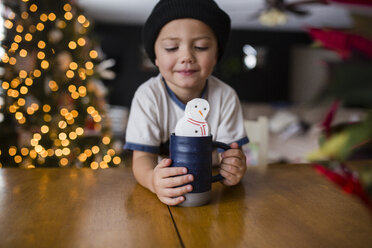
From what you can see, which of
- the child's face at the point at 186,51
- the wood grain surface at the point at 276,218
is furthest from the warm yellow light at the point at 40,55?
the wood grain surface at the point at 276,218

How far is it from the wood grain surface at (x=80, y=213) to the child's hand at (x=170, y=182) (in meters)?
0.02

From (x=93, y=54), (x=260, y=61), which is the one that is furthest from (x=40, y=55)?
(x=260, y=61)

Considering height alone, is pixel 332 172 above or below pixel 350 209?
above

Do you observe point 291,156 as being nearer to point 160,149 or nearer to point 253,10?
point 160,149

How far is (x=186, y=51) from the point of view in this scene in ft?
2.50

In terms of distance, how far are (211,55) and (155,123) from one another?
0.25m

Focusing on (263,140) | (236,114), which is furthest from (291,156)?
(236,114)

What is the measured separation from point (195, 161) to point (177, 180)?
0.17 ft

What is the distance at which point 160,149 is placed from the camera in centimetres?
93

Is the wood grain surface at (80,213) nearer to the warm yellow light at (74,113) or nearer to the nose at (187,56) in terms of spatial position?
the nose at (187,56)

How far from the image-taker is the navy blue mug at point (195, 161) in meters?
0.59

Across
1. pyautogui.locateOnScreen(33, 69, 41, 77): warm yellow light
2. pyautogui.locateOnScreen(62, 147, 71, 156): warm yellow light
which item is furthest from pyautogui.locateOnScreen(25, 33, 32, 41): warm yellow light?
pyautogui.locateOnScreen(62, 147, 71, 156): warm yellow light

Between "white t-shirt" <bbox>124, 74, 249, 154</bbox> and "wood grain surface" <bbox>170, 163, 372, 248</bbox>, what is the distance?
7.9 inches

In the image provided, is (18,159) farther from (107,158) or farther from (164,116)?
(164,116)
